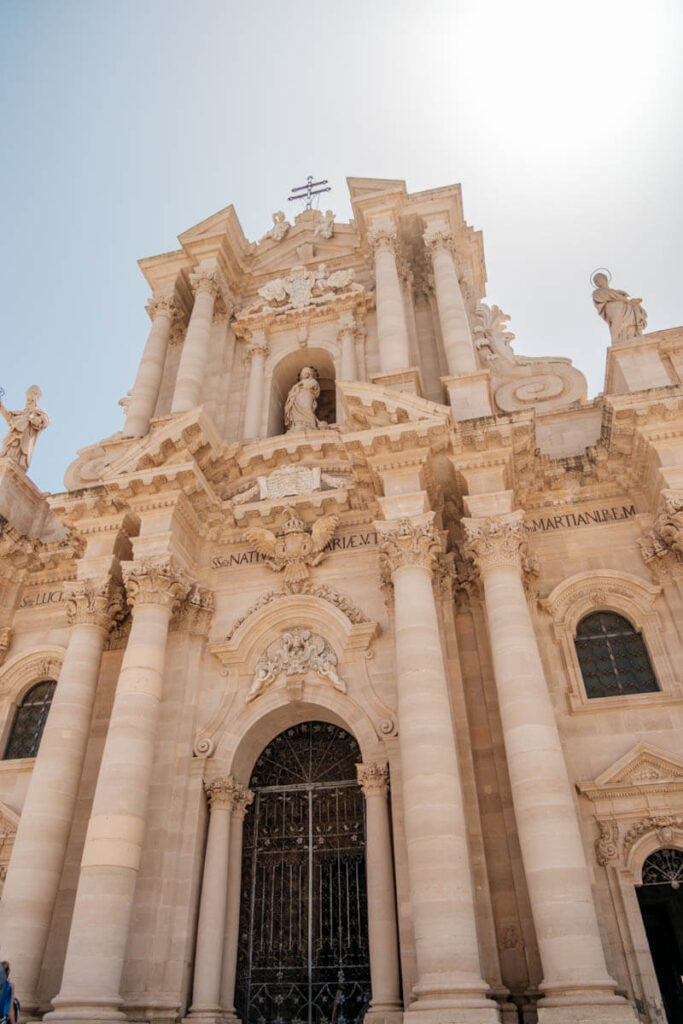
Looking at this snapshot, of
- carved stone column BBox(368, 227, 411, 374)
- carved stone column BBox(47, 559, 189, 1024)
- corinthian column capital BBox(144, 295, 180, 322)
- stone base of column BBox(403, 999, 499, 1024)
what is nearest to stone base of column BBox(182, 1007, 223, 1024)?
carved stone column BBox(47, 559, 189, 1024)

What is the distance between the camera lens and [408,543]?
12.1m

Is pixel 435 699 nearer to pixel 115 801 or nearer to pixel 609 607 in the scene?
pixel 609 607

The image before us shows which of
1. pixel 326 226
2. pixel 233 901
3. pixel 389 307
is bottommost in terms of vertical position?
pixel 233 901

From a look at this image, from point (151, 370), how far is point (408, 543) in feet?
30.9

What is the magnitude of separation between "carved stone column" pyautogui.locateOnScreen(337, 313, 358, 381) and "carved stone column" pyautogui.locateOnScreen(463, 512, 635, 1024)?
21.3 ft

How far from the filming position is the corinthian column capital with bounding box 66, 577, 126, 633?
13344 mm

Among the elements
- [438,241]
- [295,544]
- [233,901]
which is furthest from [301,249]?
[233,901]

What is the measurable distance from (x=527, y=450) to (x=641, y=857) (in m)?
6.54

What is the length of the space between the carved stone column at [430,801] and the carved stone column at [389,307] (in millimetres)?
4926

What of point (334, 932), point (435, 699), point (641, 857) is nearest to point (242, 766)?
point (334, 932)

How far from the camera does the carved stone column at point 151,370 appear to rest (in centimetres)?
1742

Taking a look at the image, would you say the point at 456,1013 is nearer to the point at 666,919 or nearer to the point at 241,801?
the point at 666,919

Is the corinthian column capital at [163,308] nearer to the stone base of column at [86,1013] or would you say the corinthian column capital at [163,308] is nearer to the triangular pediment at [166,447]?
the triangular pediment at [166,447]

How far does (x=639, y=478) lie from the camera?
13.4m
